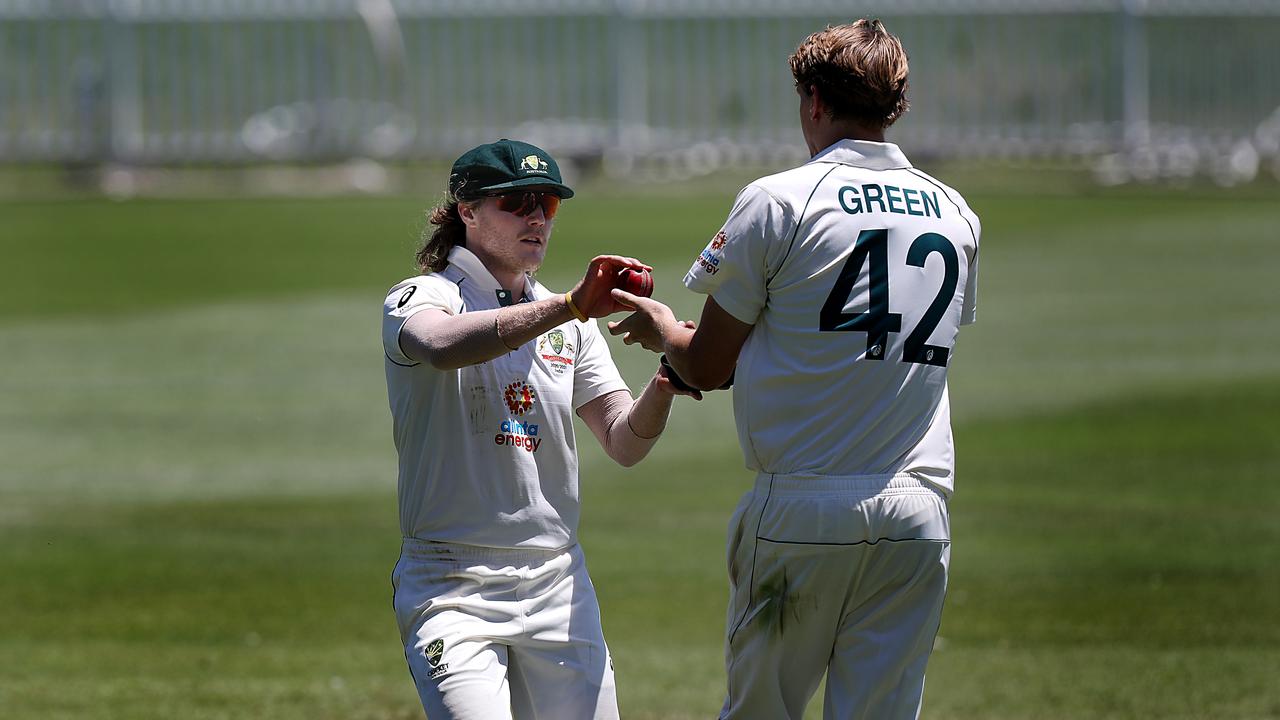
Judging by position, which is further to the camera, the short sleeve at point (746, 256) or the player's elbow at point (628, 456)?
the player's elbow at point (628, 456)

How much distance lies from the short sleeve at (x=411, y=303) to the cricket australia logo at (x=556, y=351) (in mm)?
258

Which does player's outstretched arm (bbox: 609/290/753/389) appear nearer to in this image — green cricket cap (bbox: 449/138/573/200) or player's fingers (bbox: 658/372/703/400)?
player's fingers (bbox: 658/372/703/400)

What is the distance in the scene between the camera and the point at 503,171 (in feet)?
13.6

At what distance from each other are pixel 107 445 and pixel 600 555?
689cm

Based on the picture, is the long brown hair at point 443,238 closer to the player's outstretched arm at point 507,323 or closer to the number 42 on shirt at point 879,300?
the player's outstretched arm at point 507,323

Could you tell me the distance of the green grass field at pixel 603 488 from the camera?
25.4 feet

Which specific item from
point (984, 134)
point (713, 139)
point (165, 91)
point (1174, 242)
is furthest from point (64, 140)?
point (1174, 242)

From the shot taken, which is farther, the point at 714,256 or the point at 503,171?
the point at 503,171

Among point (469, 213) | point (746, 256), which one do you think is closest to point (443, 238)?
point (469, 213)

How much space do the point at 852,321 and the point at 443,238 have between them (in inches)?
48.1

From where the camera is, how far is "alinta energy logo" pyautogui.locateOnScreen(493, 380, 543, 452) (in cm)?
412

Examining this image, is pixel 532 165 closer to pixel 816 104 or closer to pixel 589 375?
pixel 589 375

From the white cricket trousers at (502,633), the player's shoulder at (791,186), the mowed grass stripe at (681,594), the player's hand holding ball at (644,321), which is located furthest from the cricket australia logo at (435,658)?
the mowed grass stripe at (681,594)

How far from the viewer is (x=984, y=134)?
152 feet
